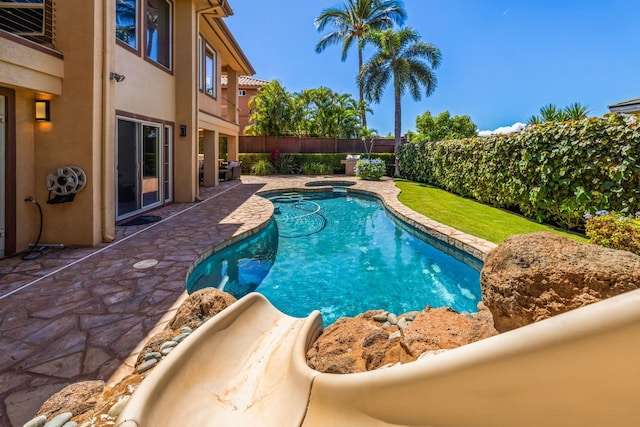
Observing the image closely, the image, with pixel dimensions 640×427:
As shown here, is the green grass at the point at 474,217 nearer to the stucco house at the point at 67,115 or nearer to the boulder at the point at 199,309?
the boulder at the point at 199,309

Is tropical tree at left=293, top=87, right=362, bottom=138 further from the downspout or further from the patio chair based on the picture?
the downspout

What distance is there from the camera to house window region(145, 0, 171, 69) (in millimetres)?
9102

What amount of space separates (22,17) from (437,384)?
898cm

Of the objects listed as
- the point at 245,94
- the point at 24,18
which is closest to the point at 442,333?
the point at 24,18

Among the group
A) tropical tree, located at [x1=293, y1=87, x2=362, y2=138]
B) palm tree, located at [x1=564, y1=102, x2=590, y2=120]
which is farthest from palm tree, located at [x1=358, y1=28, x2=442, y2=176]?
palm tree, located at [x1=564, y1=102, x2=590, y2=120]

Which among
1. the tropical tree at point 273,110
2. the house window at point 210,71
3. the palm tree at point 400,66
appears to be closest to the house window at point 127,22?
the house window at point 210,71

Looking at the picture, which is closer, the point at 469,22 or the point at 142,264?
the point at 142,264

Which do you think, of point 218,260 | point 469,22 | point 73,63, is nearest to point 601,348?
point 218,260

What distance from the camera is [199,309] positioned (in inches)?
143

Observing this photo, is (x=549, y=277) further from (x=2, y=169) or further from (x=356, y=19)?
(x=356, y=19)

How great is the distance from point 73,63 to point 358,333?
6.60 m

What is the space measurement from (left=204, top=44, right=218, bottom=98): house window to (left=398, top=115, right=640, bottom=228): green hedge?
428 inches

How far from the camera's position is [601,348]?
0.95m

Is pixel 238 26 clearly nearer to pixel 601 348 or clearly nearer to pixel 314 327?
pixel 314 327
